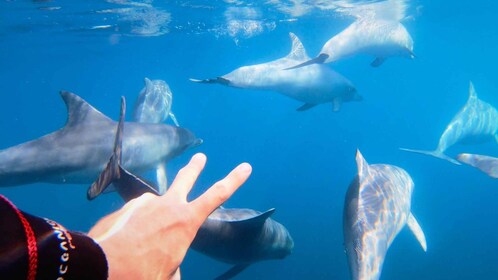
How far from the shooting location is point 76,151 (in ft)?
26.1

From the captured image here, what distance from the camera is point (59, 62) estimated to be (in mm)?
43062

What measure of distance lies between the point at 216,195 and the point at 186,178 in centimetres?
30

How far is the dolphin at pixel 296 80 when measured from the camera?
38.4ft

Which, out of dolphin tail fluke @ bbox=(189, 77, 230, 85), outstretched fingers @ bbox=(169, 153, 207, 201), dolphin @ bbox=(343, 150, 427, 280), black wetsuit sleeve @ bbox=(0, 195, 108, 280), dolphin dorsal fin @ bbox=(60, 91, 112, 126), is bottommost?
dolphin @ bbox=(343, 150, 427, 280)

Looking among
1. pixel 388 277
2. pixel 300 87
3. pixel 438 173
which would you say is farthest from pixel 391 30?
pixel 438 173

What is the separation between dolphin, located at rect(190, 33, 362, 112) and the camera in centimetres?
1172

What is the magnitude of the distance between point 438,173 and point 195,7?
21.4 metres

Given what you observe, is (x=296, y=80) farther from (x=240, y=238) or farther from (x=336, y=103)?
(x=240, y=238)

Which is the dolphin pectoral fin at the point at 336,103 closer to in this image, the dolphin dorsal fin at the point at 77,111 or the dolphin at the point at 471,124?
the dolphin at the point at 471,124

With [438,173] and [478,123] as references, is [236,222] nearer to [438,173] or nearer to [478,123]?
[478,123]

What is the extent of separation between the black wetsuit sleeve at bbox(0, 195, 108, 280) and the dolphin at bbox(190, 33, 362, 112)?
9297mm

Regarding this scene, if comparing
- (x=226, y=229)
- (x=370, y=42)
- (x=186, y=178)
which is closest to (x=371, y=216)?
(x=226, y=229)

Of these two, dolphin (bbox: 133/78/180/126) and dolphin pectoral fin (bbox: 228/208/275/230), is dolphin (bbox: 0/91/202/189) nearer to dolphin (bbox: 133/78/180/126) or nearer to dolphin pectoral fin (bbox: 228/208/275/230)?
dolphin pectoral fin (bbox: 228/208/275/230)

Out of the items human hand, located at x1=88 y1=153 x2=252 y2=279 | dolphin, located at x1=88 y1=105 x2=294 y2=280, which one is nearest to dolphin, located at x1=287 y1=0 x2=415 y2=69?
dolphin, located at x1=88 y1=105 x2=294 y2=280
